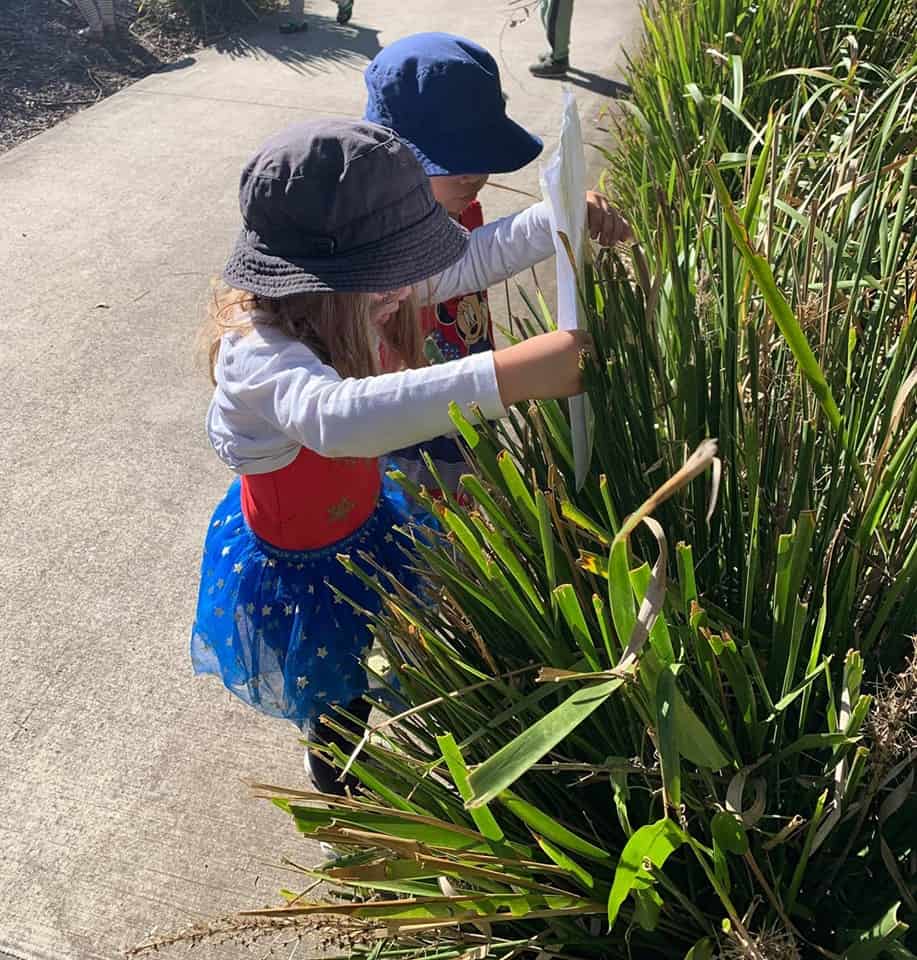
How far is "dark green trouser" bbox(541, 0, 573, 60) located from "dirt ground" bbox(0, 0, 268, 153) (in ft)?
7.14

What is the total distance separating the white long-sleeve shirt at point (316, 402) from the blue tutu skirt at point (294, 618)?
0.66 ft

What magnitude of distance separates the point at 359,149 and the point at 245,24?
6.01 metres

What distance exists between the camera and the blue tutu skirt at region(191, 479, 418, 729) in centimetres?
168

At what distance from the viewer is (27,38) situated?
20.1 feet

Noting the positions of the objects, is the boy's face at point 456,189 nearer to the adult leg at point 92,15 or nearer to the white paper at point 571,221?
the white paper at point 571,221

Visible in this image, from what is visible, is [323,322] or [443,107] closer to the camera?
[323,322]

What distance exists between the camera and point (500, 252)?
77.0 inches

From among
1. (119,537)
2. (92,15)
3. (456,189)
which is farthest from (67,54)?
(456,189)

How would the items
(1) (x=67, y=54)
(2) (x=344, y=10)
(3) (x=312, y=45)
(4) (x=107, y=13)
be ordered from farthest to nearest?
(2) (x=344, y=10)
(3) (x=312, y=45)
(4) (x=107, y=13)
(1) (x=67, y=54)

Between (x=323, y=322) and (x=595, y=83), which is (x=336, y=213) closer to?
(x=323, y=322)

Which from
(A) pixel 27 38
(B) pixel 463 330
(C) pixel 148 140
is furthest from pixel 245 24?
(B) pixel 463 330

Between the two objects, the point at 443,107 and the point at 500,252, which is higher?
the point at 443,107

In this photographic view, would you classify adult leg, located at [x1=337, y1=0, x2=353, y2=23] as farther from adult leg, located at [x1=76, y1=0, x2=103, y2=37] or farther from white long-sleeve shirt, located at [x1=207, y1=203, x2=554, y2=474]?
white long-sleeve shirt, located at [x1=207, y1=203, x2=554, y2=474]

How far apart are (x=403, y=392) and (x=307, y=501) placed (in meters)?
0.46
